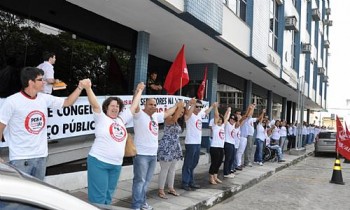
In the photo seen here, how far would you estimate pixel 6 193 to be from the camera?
1480 millimetres

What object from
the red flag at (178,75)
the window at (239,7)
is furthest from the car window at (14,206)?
the window at (239,7)

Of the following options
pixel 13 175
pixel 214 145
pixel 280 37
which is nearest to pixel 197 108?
pixel 214 145

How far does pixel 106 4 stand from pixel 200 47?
13.7 ft

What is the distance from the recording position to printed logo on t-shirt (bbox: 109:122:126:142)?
4262mm

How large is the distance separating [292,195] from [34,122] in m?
6.19

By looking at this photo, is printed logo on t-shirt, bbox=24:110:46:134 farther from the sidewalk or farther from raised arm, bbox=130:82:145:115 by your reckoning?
raised arm, bbox=130:82:145:115

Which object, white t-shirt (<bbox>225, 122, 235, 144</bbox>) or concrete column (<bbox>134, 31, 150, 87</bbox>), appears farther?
concrete column (<bbox>134, 31, 150, 87</bbox>)

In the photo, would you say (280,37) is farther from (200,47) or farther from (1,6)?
(1,6)

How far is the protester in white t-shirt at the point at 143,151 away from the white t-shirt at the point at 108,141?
914mm

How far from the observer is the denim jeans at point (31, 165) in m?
3.65

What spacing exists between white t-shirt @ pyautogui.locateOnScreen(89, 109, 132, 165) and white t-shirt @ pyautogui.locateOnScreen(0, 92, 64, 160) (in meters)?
0.65

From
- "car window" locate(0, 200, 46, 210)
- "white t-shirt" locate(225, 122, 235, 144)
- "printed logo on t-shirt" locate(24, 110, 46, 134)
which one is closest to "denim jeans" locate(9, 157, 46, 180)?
"printed logo on t-shirt" locate(24, 110, 46, 134)

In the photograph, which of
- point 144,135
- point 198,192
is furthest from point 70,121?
point 198,192

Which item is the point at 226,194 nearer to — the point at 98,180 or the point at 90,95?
the point at 98,180
